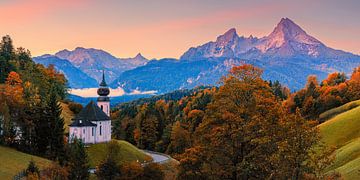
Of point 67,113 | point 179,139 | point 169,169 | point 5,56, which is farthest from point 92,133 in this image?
point 5,56

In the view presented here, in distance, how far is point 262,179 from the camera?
35656mm

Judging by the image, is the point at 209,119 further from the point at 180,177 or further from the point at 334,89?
the point at 334,89

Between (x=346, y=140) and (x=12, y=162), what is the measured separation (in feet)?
175

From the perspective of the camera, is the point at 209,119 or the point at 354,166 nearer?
the point at 209,119

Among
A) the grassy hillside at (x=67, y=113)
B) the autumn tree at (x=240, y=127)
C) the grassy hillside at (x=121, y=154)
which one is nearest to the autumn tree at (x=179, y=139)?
the grassy hillside at (x=121, y=154)

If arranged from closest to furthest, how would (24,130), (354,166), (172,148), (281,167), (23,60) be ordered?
(281,167)
(354,166)
(24,130)
(172,148)
(23,60)

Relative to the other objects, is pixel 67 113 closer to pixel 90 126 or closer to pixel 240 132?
pixel 90 126

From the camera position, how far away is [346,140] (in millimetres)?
73625

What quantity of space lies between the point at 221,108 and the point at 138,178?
3198 centimetres

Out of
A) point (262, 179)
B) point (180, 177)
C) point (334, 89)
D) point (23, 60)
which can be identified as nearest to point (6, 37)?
point (23, 60)

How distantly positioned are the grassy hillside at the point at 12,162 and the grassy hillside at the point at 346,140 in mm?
40600

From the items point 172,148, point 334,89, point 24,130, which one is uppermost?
point 334,89

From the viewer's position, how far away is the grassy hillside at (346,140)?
53.4 meters

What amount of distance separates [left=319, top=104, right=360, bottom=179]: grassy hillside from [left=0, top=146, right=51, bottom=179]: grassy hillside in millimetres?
40600
